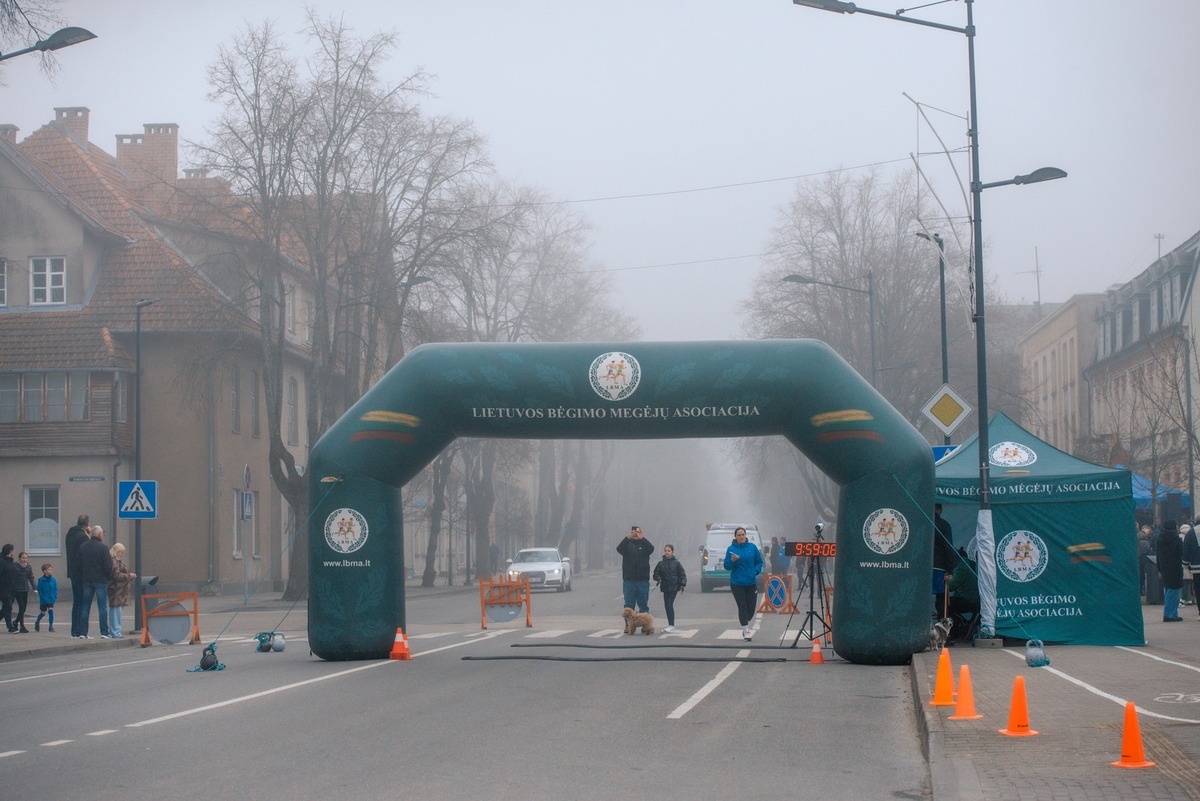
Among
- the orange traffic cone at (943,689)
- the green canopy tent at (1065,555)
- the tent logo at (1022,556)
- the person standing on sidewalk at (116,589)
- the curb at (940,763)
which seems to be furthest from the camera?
the person standing on sidewalk at (116,589)

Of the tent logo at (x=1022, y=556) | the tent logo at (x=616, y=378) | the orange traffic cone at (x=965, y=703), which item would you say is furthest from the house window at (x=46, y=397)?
the orange traffic cone at (x=965, y=703)

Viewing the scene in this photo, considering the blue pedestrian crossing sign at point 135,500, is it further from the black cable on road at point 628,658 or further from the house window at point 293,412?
the house window at point 293,412

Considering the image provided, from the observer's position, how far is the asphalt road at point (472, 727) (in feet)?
28.0

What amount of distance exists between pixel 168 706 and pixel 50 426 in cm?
3028

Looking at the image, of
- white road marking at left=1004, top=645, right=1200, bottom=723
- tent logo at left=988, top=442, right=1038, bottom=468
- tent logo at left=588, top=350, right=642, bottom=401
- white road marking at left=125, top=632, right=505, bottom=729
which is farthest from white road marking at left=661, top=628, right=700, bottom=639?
white road marking at left=1004, top=645, right=1200, bottom=723

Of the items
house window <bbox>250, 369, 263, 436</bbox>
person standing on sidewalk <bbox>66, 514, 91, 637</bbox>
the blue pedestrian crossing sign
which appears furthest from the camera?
house window <bbox>250, 369, 263, 436</bbox>

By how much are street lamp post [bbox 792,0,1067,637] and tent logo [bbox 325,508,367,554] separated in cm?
813

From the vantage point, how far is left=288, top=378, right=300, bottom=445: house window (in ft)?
166

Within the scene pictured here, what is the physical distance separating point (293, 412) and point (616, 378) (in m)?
36.2

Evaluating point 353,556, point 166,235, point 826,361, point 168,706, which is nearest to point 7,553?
point 353,556

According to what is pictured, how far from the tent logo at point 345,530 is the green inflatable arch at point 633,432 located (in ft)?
0.04

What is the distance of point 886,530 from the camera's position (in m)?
16.4

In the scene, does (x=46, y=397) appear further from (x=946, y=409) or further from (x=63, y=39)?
(x=946, y=409)

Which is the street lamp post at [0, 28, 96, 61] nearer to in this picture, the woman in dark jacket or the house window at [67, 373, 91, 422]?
the woman in dark jacket
